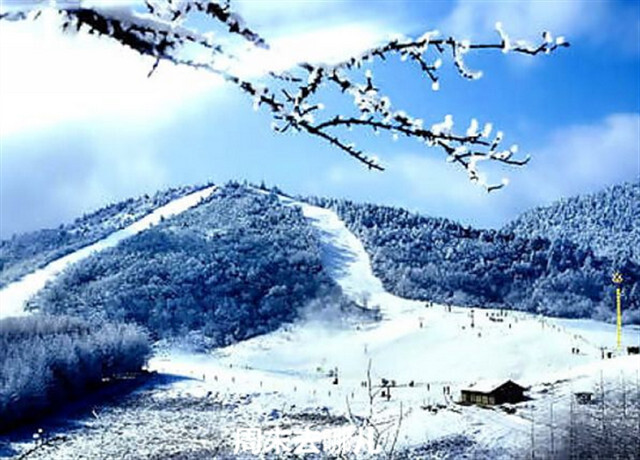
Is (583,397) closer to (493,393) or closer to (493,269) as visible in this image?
(493,393)

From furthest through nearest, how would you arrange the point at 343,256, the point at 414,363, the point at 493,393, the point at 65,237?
1. the point at 65,237
2. the point at 343,256
3. the point at 414,363
4. the point at 493,393

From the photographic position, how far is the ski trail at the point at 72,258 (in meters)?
121

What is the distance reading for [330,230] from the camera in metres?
165

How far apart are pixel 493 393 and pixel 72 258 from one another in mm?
108508

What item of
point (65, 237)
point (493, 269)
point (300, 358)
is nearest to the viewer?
point (300, 358)

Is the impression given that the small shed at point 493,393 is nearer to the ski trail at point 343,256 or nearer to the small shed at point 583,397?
the small shed at point 583,397

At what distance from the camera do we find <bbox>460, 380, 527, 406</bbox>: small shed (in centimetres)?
4991

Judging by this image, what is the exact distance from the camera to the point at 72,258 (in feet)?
477

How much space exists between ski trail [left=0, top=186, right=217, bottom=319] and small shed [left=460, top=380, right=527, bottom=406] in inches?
2584

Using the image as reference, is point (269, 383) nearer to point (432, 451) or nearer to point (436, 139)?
point (432, 451)

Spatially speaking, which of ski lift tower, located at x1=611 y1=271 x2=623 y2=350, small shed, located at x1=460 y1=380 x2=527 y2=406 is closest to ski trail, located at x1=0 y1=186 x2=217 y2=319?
small shed, located at x1=460 y1=380 x2=527 y2=406

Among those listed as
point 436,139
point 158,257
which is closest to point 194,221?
point 158,257

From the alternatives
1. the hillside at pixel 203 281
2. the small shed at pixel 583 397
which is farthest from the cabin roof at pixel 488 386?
the hillside at pixel 203 281

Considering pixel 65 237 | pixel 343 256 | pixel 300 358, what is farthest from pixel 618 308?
pixel 65 237
